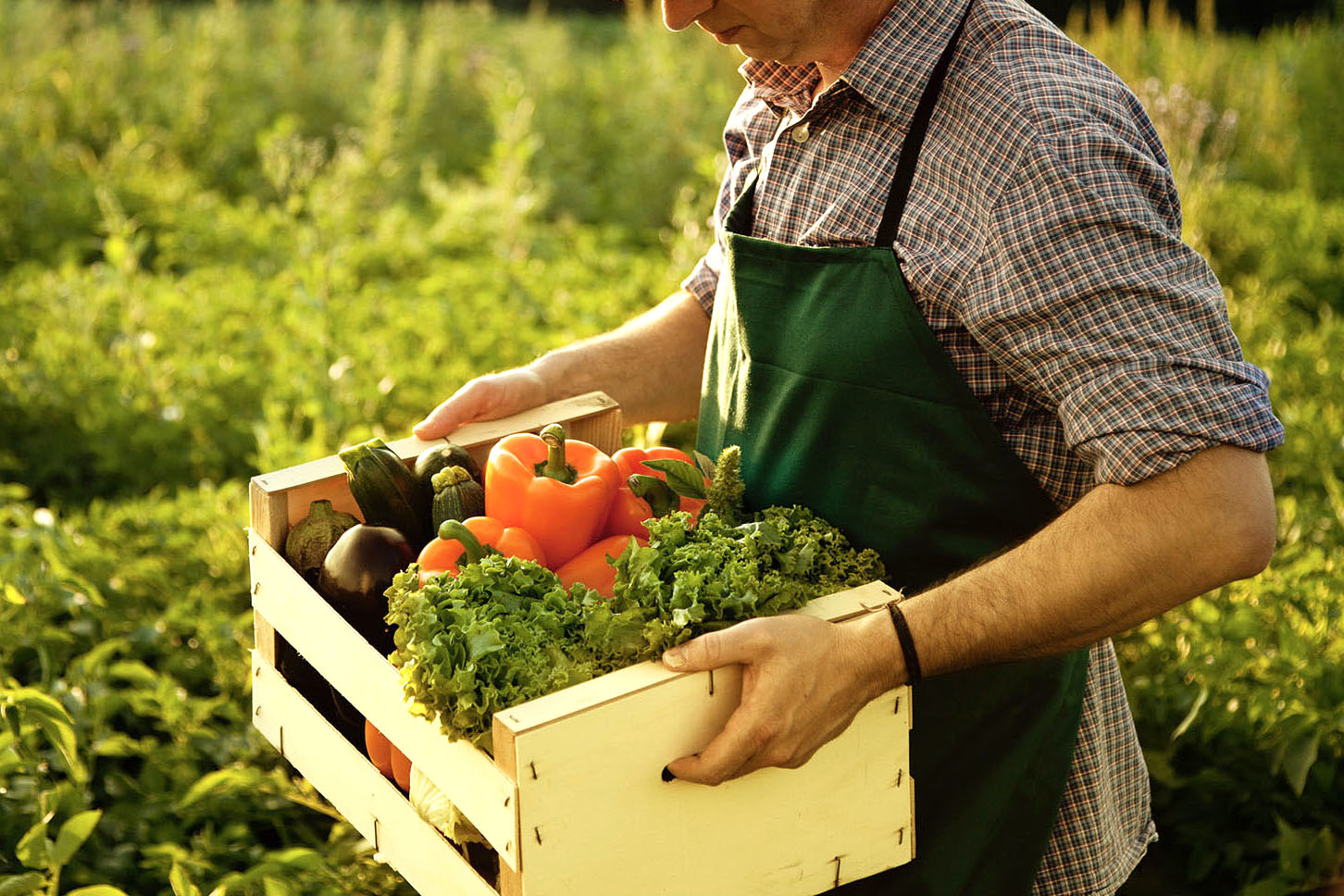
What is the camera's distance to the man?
1625 mm

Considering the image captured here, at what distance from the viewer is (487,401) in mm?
2250

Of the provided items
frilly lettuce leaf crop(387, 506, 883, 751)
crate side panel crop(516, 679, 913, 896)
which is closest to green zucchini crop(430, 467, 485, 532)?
frilly lettuce leaf crop(387, 506, 883, 751)

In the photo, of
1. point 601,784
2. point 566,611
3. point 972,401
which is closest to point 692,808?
point 601,784

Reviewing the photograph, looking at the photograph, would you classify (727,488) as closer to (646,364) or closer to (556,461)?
(556,461)

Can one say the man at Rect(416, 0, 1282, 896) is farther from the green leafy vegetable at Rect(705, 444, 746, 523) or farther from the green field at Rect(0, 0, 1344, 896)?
the green field at Rect(0, 0, 1344, 896)

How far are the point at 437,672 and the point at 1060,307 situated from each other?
2.83ft

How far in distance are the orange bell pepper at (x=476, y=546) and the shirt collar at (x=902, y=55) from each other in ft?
2.56

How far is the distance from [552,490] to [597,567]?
13 centimetres

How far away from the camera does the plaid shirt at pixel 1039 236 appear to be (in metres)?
1.63

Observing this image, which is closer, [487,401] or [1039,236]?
[1039,236]

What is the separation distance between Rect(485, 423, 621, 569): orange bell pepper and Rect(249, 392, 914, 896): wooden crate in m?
0.29

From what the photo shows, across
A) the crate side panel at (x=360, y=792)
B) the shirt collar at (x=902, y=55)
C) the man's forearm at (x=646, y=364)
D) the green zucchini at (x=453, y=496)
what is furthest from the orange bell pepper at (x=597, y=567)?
the shirt collar at (x=902, y=55)

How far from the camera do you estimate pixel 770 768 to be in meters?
1.66

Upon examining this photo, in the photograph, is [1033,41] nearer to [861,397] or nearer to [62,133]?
[861,397]
